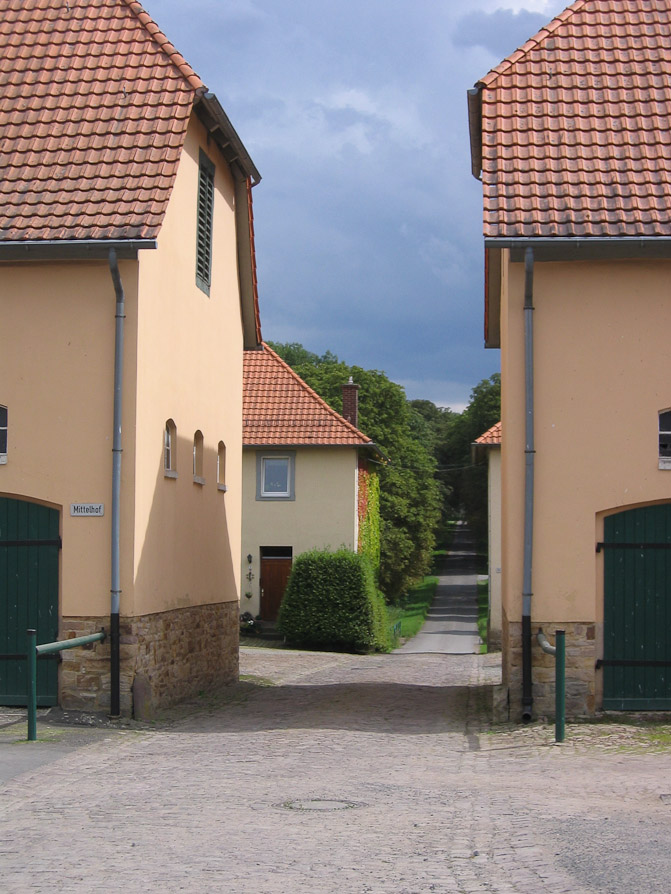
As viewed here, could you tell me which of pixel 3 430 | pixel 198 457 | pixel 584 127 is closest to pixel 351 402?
pixel 198 457

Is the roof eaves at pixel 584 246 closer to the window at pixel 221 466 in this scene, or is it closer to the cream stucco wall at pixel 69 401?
the cream stucco wall at pixel 69 401

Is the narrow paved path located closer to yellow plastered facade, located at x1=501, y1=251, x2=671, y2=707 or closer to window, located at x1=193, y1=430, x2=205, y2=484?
window, located at x1=193, y1=430, x2=205, y2=484

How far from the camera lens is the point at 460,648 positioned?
38.4 meters

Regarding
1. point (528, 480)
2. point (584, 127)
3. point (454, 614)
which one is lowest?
point (454, 614)

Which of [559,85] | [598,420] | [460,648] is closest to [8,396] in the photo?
[598,420]

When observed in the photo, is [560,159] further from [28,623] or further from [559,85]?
[28,623]

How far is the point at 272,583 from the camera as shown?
3900 cm

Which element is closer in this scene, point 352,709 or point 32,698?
point 32,698

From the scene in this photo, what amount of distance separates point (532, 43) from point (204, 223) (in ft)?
17.4

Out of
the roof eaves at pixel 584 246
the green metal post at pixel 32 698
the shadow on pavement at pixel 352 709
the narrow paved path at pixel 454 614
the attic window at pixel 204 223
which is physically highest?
the attic window at pixel 204 223

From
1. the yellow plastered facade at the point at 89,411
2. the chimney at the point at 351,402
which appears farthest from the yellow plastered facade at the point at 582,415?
the chimney at the point at 351,402

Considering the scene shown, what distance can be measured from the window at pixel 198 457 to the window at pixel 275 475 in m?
20.6

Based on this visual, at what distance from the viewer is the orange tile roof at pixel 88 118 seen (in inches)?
561

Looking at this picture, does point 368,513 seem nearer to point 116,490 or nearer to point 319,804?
point 116,490
